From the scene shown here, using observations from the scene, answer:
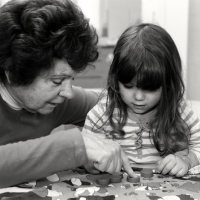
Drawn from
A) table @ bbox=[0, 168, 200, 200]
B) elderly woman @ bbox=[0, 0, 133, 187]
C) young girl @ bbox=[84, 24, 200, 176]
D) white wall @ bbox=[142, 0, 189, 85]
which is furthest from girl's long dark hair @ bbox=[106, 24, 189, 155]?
white wall @ bbox=[142, 0, 189, 85]

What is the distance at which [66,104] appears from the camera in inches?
52.9

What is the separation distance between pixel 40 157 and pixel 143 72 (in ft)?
1.28

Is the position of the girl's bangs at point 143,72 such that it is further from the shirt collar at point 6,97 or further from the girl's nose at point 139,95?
the shirt collar at point 6,97

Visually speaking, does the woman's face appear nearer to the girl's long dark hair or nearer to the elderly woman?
the elderly woman

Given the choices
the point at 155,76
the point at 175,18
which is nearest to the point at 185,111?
the point at 155,76

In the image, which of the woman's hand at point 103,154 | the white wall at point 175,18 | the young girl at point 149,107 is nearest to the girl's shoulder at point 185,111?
the young girl at point 149,107

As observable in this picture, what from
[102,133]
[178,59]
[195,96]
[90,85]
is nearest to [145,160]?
[102,133]

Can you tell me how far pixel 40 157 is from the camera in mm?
875

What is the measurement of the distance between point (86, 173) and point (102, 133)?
9.3 inches

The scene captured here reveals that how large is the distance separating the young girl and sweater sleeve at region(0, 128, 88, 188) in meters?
0.28

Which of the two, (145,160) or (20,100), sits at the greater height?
(20,100)

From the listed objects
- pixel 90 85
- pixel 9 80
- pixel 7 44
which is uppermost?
pixel 7 44

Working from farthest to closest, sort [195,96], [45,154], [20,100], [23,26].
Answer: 1. [195,96]
2. [20,100]
3. [23,26]
4. [45,154]

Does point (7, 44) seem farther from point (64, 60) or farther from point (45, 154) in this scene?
point (45, 154)
